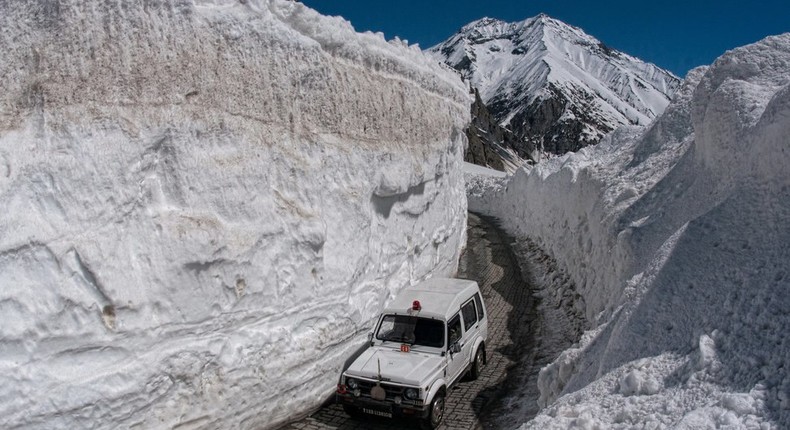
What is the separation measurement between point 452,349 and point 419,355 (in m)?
Answer: 0.52

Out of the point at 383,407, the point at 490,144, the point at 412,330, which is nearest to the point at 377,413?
the point at 383,407

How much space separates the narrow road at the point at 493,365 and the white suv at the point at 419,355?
1.05 feet

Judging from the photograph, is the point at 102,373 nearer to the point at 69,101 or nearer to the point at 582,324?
the point at 69,101

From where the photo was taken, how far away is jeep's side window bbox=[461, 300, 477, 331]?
9789mm

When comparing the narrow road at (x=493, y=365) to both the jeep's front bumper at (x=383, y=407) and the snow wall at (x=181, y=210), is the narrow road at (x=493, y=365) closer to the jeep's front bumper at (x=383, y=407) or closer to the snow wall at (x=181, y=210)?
the jeep's front bumper at (x=383, y=407)

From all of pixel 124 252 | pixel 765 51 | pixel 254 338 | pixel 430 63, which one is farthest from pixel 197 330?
pixel 765 51

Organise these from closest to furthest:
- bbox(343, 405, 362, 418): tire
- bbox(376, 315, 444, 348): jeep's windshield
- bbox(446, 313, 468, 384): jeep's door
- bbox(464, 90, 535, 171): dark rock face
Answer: bbox(343, 405, 362, 418): tire → bbox(446, 313, 468, 384): jeep's door → bbox(376, 315, 444, 348): jeep's windshield → bbox(464, 90, 535, 171): dark rock face

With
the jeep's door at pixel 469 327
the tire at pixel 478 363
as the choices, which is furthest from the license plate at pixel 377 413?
the tire at pixel 478 363

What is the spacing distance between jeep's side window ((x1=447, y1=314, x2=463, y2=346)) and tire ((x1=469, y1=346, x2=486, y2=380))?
35.6 inches

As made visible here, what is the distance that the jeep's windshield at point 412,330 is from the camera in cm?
902

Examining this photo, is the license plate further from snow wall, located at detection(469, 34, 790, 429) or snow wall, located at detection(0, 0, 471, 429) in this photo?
snow wall, located at detection(469, 34, 790, 429)

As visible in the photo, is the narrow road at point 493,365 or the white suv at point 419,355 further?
the narrow road at point 493,365

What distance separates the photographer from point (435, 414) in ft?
26.9

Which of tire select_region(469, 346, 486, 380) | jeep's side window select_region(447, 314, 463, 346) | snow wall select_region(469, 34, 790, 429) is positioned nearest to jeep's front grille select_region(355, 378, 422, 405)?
jeep's side window select_region(447, 314, 463, 346)
